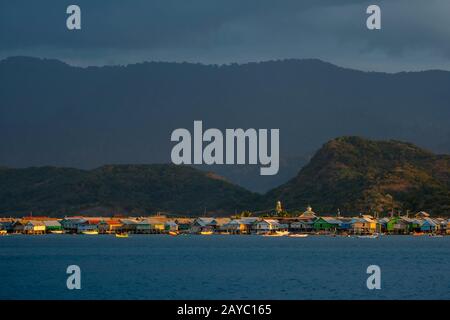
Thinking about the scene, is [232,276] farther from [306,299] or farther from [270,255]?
[270,255]

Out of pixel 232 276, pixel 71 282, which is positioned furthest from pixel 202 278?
pixel 71 282

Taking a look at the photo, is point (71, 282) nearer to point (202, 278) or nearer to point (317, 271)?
point (202, 278)
